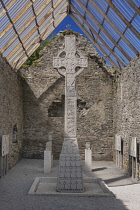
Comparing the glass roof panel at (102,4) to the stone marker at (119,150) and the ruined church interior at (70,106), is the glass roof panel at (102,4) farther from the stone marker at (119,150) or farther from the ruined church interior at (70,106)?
the stone marker at (119,150)

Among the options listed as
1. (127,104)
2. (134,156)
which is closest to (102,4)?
(127,104)

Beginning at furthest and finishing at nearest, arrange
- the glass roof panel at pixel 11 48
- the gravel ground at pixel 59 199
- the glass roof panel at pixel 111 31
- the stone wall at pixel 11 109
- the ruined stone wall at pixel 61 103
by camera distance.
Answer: the ruined stone wall at pixel 61 103
the glass roof panel at pixel 111 31
the glass roof panel at pixel 11 48
the stone wall at pixel 11 109
the gravel ground at pixel 59 199

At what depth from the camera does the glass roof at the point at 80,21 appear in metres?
8.84

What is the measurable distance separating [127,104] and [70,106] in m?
4.64

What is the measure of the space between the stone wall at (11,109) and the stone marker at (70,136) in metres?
3.30

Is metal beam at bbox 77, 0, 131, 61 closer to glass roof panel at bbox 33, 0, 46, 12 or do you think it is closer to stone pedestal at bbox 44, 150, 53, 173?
glass roof panel at bbox 33, 0, 46, 12

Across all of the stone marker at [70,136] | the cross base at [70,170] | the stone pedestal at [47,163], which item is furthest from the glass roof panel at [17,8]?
the stone pedestal at [47,163]

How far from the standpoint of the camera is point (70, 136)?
7316 millimetres

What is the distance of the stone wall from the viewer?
10.2 meters

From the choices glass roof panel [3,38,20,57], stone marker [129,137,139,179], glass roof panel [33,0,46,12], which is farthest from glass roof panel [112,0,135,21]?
stone marker [129,137,139,179]

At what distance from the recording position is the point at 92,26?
12398 mm

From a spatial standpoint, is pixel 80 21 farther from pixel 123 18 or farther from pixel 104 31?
pixel 123 18

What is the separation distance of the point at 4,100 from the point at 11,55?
1.90 metres

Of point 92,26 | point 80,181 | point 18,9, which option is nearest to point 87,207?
point 80,181
